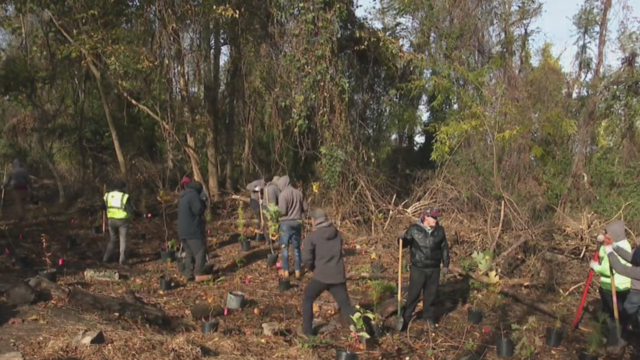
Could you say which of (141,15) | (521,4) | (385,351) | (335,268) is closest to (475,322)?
(385,351)

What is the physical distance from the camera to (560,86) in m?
18.7

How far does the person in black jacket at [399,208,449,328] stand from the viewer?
6766mm

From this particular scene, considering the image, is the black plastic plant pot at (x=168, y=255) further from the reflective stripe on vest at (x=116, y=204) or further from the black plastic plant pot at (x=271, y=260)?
the black plastic plant pot at (x=271, y=260)

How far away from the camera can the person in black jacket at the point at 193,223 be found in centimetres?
873

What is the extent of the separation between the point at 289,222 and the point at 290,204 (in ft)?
0.95

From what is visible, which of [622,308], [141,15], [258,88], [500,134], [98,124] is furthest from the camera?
[98,124]

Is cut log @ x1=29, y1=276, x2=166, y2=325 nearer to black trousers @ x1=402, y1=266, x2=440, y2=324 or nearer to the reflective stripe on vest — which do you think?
the reflective stripe on vest

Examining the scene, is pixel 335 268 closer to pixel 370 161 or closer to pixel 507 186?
pixel 370 161

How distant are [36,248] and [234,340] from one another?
20.7 ft

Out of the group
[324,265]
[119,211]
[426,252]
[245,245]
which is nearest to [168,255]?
[119,211]

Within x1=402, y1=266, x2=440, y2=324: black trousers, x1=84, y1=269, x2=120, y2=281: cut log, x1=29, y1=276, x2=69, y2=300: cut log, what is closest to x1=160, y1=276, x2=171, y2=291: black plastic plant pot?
x1=84, y1=269, x2=120, y2=281: cut log

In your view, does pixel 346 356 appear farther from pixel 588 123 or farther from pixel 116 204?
pixel 588 123

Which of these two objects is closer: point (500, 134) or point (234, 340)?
point (234, 340)

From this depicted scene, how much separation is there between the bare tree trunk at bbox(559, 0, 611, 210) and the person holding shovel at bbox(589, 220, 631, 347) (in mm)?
8007
